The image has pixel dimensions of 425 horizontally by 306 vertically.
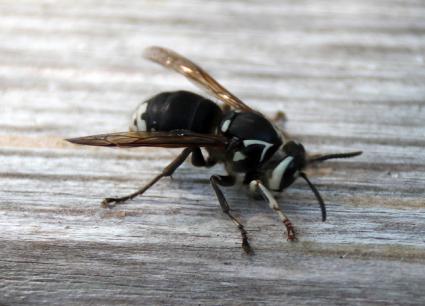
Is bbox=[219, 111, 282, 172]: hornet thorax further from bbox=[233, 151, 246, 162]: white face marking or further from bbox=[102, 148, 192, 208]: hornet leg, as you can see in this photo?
bbox=[102, 148, 192, 208]: hornet leg

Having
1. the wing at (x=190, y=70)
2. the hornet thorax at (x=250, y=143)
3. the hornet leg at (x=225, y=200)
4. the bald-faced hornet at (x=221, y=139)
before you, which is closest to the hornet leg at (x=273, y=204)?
the bald-faced hornet at (x=221, y=139)

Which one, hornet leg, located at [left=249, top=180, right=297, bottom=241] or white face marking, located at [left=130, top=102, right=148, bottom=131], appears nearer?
hornet leg, located at [left=249, top=180, right=297, bottom=241]

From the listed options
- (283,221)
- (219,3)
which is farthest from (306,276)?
(219,3)

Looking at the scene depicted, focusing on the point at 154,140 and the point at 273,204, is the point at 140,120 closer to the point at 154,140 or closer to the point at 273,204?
the point at 154,140

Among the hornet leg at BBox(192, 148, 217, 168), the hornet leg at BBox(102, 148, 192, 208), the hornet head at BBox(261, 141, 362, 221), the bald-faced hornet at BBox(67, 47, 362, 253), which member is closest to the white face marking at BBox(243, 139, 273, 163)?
Answer: the bald-faced hornet at BBox(67, 47, 362, 253)

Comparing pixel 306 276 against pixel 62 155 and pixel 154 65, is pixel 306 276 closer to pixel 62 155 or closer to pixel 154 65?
pixel 62 155

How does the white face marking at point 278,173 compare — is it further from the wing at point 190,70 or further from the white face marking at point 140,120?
the white face marking at point 140,120

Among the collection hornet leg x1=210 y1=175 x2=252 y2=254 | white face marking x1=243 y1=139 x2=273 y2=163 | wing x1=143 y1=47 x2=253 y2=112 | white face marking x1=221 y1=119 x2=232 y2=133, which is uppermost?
wing x1=143 y1=47 x2=253 y2=112
